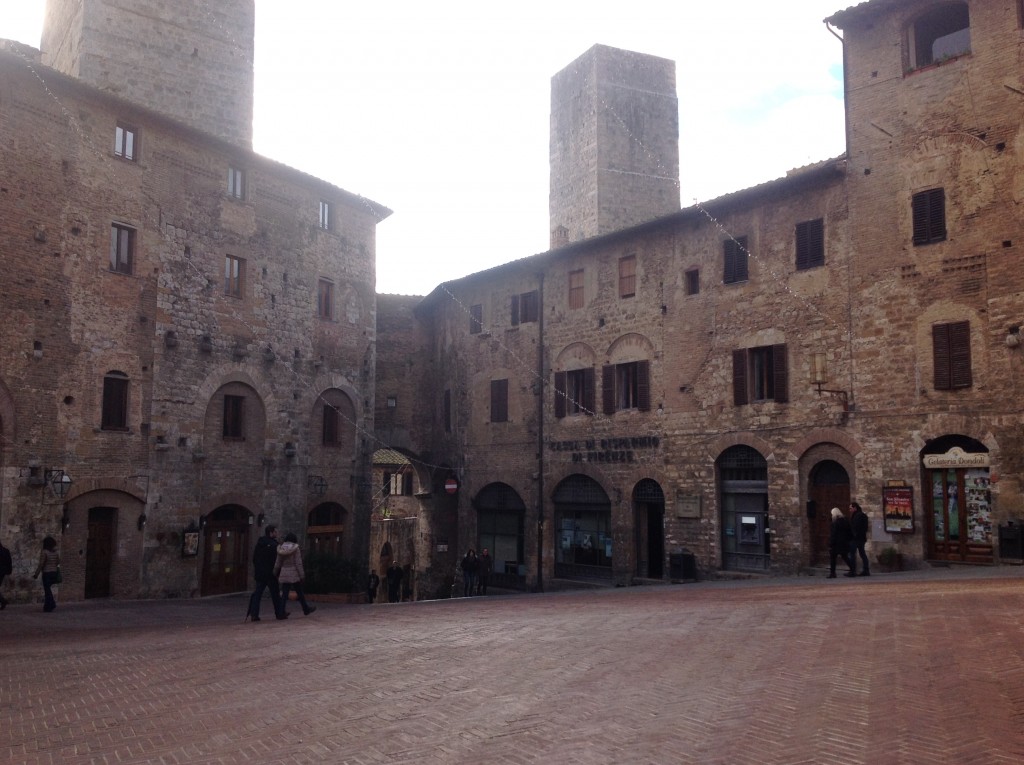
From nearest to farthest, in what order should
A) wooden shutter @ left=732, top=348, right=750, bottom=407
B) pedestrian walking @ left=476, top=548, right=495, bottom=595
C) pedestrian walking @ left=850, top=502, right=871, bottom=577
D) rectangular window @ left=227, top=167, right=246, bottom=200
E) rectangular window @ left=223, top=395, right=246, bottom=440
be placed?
1. pedestrian walking @ left=850, top=502, right=871, bottom=577
2. wooden shutter @ left=732, top=348, right=750, bottom=407
3. rectangular window @ left=223, top=395, right=246, bottom=440
4. rectangular window @ left=227, top=167, right=246, bottom=200
5. pedestrian walking @ left=476, top=548, right=495, bottom=595

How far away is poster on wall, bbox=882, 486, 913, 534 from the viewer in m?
18.8

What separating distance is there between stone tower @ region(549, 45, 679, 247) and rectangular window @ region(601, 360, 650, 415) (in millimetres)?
13257

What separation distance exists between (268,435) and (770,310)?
14139 millimetres

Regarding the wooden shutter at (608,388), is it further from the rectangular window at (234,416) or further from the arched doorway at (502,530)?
the rectangular window at (234,416)

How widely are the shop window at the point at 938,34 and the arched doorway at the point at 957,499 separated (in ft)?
28.1

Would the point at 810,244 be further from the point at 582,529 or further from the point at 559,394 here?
the point at 582,529

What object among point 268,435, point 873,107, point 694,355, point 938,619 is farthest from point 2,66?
point 938,619

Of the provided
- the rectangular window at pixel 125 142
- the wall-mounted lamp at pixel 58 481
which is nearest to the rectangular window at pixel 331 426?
the wall-mounted lamp at pixel 58 481

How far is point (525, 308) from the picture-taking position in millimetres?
29312

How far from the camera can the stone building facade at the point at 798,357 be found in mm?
18344

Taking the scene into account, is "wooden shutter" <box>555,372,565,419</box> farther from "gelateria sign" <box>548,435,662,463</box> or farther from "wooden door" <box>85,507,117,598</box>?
"wooden door" <box>85,507,117,598</box>

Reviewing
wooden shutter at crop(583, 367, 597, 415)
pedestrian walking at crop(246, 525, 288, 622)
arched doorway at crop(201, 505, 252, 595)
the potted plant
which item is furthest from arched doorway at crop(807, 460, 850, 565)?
arched doorway at crop(201, 505, 252, 595)

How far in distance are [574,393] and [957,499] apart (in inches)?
463

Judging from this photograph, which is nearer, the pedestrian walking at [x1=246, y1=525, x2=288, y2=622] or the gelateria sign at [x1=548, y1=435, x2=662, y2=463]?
the pedestrian walking at [x1=246, y1=525, x2=288, y2=622]
